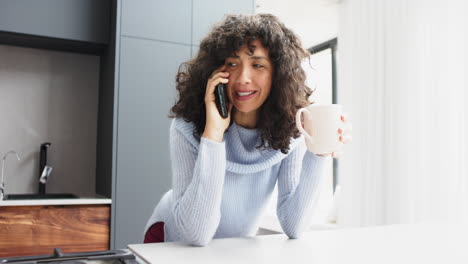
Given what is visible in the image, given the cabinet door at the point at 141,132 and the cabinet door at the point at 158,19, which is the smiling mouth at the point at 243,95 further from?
the cabinet door at the point at 158,19

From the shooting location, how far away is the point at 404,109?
266cm

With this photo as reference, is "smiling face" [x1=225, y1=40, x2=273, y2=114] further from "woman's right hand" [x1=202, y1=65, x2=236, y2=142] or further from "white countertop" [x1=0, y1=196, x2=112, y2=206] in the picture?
"white countertop" [x1=0, y1=196, x2=112, y2=206]

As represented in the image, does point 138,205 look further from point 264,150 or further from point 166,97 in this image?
point 264,150

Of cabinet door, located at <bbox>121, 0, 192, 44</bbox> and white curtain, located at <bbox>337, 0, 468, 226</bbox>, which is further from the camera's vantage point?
cabinet door, located at <bbox>121, 0, 192, 44</bbox>

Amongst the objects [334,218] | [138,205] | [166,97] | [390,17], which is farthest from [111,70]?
[334,218]

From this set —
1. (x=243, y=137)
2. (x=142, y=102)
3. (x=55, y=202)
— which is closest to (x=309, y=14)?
(x=142, y=102)

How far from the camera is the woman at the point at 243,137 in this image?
103 centimetres

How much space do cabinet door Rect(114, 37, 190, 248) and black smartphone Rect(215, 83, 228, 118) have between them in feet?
4.67

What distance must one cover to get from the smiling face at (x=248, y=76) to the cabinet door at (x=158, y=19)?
59.9 inches

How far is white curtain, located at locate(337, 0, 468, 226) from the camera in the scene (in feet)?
7.65

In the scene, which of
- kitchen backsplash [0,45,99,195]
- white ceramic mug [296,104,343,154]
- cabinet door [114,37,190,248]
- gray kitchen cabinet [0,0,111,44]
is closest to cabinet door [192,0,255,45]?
cabinet door [114,37,190,248]

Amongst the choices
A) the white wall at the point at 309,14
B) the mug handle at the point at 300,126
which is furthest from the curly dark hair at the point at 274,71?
the white wall at the point at 309,14

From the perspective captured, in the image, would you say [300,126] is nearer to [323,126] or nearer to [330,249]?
[323,126]

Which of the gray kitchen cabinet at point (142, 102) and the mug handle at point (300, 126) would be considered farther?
the gray kitchen cabinet at point (142, 102)
